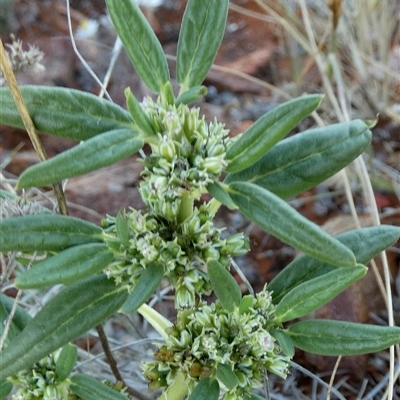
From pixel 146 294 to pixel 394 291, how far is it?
0.97m

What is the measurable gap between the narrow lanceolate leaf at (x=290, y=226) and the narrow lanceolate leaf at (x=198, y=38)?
165mm

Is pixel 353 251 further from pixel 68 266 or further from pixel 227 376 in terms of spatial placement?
pixel 68 266

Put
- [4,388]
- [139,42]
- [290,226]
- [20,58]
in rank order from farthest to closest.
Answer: [20,58], [4,388], [139,42], [290,226]

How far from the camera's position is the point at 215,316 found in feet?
2.25

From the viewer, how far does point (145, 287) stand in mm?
613

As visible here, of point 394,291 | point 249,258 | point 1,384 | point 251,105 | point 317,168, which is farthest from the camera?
point 251,105

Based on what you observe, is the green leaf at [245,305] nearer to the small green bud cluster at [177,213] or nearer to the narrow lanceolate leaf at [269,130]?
the small green bud cluster at [177,213]

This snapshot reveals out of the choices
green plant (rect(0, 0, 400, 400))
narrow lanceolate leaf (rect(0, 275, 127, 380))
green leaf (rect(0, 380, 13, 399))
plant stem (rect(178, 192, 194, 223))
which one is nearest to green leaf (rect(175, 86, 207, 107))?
green plant (rect(0, 0, 400, 400))

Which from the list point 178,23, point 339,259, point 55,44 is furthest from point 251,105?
point 339,259

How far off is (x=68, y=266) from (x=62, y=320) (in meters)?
0.09

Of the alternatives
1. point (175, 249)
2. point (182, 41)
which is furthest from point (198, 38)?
point (175, 249)

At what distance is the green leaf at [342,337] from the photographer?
65 cm

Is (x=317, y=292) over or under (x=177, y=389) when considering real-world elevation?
over

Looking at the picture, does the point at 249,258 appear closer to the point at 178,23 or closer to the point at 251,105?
the point at 251,105
